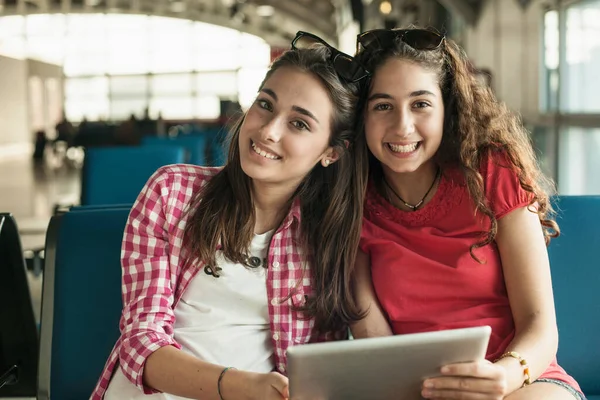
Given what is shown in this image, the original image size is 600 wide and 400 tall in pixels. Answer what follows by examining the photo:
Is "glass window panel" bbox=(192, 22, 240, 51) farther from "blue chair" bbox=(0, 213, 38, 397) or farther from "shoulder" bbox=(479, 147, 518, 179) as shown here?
"shoulder" bbox=(479, 147, 518, 179)

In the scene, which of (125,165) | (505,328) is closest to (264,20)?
(125,165)

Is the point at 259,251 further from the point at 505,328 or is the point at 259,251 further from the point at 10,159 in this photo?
the point at 10,159

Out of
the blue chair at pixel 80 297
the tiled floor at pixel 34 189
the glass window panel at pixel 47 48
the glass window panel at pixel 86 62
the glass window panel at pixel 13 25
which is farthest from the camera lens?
the glass window panel at pixel 86 62

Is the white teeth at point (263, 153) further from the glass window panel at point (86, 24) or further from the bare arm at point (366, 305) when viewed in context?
the glass window panel at point (86, 24)

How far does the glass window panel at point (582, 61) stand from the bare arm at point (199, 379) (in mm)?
4972

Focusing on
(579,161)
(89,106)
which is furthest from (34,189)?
(89,106)

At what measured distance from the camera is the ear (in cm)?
185

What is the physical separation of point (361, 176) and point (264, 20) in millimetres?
30765

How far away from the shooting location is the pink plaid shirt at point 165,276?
161 centimetres

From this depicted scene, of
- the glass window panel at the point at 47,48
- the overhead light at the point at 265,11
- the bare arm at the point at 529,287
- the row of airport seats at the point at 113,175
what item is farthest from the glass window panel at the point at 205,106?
the bare arm at the point at 529,287

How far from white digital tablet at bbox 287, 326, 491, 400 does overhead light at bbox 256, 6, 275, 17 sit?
2698cm

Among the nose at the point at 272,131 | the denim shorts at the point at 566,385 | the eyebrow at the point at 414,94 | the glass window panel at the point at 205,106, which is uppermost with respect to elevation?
the glass window panel at the point at 205,106

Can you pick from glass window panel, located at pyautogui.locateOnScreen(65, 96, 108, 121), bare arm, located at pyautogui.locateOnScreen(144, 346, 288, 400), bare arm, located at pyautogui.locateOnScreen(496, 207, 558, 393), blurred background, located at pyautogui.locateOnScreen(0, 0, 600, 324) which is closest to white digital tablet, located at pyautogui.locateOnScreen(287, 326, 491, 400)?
bare arm, located at pyautogui.locateOnScreen(144, 346, 288, 400)

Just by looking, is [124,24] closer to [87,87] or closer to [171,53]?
[171,53]
